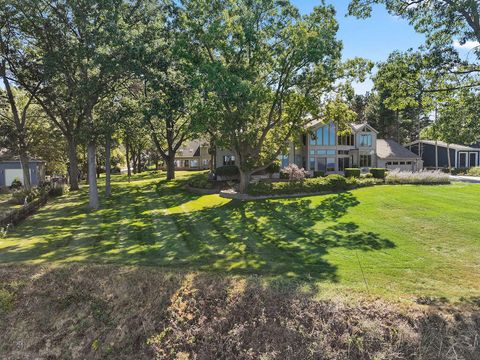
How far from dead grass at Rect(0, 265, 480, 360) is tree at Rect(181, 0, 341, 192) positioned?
39.4ft

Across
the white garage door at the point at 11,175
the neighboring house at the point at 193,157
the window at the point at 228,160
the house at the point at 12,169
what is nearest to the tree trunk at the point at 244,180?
the window at the point at 228,160

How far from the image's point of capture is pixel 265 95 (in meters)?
19.7

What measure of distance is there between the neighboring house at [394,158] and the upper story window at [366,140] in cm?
268

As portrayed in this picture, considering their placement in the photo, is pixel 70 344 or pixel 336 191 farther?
pixel 336 191

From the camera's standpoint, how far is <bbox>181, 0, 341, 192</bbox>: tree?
19.3 m

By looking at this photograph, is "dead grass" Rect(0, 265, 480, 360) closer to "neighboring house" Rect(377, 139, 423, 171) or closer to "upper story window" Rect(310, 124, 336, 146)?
"upper story window" Rect(310, 124, 336, 146)

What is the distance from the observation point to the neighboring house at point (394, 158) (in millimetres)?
42875

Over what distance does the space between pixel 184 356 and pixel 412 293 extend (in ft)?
20.5

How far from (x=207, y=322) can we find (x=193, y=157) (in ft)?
Answer: 180

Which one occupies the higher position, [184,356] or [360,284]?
[360,284]

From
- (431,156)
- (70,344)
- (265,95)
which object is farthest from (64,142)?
(431,156)

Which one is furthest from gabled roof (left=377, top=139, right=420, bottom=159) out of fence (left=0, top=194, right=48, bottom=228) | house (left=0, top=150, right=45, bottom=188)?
house (left=0, top=150, right=45, bottom=188)

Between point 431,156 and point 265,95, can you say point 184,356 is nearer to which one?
point 265,95

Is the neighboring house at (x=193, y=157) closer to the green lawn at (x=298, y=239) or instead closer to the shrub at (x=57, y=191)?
Answer: the shrub at (x=57, y=191)
